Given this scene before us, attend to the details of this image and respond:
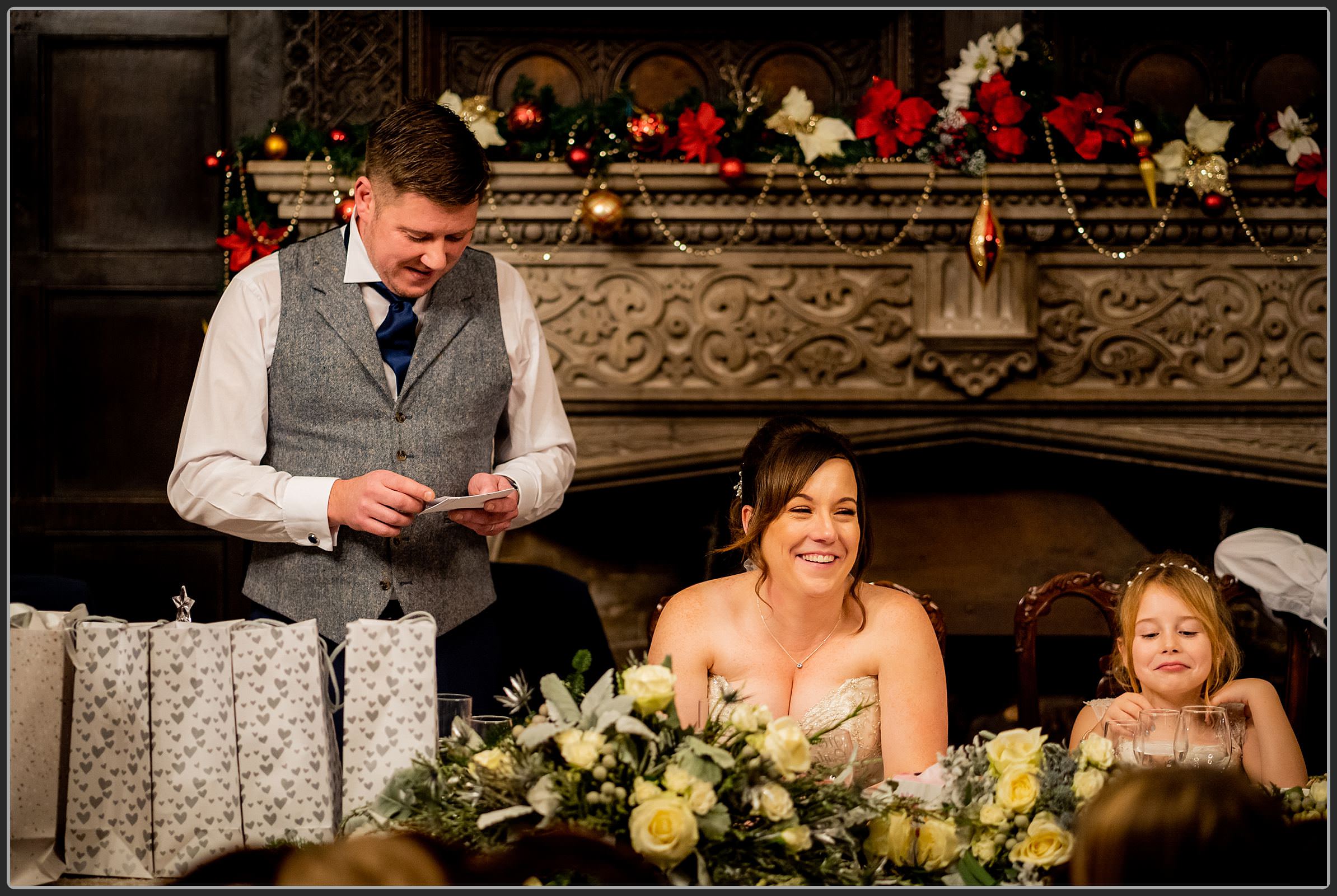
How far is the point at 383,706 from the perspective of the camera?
1.53 m

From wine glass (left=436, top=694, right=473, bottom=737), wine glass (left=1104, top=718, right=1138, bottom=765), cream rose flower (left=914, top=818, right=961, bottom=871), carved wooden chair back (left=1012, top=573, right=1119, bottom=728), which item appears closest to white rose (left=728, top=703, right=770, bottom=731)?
cream rose flower (left=914, top=818, right=961, bottom=871)

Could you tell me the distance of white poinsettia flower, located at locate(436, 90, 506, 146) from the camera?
12.3 feet

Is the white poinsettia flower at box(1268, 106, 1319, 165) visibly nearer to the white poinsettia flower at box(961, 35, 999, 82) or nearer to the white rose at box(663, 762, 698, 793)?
the white poinsettia flower at box(961, 35, 999, 82)

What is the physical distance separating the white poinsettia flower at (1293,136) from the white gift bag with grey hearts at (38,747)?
3773 millimetres

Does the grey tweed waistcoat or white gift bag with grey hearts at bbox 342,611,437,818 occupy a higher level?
the grey tweed waistcoat

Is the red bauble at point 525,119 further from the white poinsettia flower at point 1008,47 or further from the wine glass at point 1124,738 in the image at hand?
the wine glass at point 1124,738

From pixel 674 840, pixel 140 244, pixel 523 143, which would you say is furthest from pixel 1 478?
pixel 140 244

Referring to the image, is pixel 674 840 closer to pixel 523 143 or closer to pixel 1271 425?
pixel 523 143

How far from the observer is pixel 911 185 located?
3812 mm

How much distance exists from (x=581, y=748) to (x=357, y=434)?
112 cm

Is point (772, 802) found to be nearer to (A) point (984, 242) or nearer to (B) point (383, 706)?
(B) point (383, 706)

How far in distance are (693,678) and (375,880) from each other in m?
1.32

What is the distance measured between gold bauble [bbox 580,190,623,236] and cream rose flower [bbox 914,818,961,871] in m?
2.64

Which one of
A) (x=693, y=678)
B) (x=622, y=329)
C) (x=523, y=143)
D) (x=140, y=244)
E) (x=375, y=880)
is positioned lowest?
(x=693, y=678)
